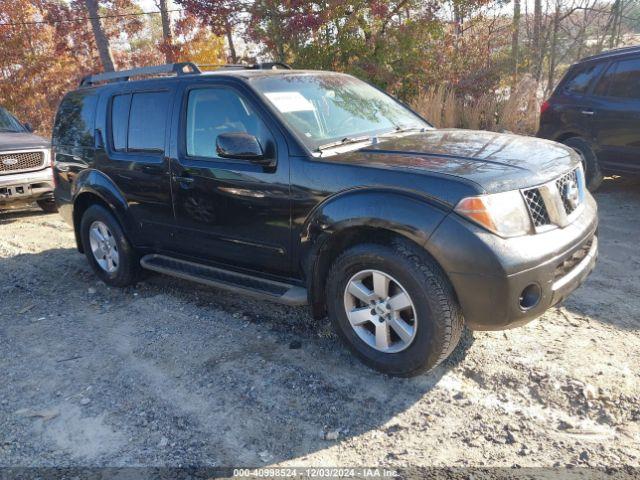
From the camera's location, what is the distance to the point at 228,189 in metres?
3.79

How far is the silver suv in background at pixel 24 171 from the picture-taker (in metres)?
7.92

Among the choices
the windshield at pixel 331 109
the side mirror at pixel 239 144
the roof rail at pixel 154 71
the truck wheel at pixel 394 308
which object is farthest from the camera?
the roof rail at pixel 154 71

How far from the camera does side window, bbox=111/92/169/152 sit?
171 inches

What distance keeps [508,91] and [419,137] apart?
26.1 feet

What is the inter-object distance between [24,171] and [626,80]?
27.8 ft

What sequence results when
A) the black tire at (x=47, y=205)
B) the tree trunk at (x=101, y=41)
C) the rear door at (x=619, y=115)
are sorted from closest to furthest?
the rear door at (x=619, y=115) < the black tire at (x=47, y=205) < the tree trunk at (x=101, y=41)

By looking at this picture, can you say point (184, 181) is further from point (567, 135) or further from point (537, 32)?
point (537, 32)

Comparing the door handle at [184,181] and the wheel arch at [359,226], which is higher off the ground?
the door handle at [184,181]

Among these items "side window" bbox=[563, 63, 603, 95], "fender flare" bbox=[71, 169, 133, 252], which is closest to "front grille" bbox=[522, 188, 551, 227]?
"fender flare" bbox=[71, 169, 133, 252]

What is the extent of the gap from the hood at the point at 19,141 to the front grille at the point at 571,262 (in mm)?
7934

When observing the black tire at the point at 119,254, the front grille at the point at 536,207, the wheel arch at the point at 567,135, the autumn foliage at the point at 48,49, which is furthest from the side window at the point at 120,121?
the autumn foliage at the point at 48,49

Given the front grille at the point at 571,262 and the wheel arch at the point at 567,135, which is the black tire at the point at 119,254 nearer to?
the front grille at the point at 571,262

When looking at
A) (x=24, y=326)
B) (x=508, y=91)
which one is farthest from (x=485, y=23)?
(x=24, y=326)

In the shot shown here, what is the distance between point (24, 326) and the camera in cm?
441
